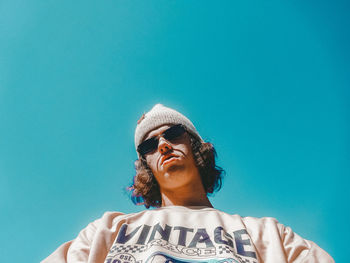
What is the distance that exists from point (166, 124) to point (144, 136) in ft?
1.17

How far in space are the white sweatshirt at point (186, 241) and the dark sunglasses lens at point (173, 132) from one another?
115cm

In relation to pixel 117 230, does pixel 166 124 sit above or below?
above

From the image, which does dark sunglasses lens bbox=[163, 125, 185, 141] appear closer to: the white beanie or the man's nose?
the man's nose

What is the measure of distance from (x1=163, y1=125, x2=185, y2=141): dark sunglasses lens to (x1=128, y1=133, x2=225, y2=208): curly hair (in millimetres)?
381

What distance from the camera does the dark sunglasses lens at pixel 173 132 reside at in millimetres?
4082

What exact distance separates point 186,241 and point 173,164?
1197 millimetres

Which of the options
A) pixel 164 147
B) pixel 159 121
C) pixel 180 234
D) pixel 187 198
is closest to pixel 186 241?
pixel 180 234

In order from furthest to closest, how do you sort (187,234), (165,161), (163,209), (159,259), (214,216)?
(165,161) → (163,209) → (214,216) → (187,234) → (159,259)

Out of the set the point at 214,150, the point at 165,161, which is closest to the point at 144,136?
the point at 165,161

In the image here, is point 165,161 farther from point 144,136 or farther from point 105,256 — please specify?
point 105,256

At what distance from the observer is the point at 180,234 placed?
2764 millimetres

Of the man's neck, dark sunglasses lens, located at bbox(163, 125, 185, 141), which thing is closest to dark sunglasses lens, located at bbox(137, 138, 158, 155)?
dark sunglasses lens, located at bbox(163, 125, 185, 141)

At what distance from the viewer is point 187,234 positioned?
2.78 meters

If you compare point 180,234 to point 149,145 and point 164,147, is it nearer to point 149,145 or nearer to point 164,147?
point 164,147
